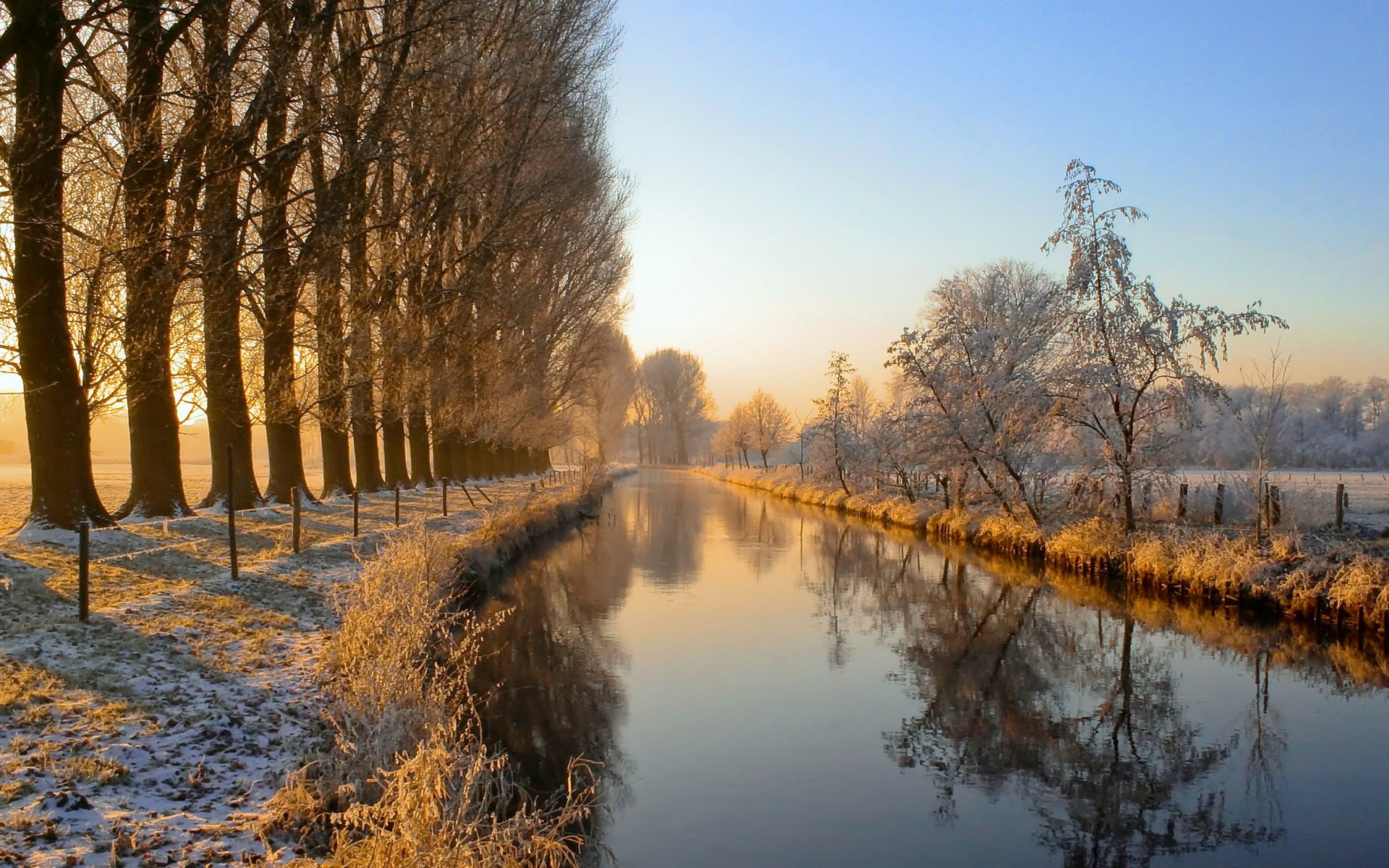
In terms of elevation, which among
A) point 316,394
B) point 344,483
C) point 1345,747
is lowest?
point 1345,747

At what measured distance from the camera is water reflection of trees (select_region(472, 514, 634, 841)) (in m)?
8.00

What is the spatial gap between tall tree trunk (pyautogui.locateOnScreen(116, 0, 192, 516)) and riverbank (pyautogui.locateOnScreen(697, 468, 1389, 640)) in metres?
16.4

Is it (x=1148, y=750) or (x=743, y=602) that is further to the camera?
(x=743, y=602)

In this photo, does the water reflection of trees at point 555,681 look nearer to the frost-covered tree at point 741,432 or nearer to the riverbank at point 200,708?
the riverbank at point 200,708

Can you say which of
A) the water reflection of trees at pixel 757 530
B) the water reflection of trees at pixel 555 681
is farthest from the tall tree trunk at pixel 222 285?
the water reflection of trees at pixel 757 530

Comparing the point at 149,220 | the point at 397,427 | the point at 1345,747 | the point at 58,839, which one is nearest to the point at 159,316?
the point at 149,220

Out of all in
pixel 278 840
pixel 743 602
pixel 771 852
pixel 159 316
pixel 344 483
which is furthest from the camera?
Result: pixel 344 483

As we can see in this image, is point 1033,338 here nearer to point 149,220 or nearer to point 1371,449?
point 149,220

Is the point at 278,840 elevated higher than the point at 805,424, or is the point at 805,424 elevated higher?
the point at 805,424

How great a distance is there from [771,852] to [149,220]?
33.6ft

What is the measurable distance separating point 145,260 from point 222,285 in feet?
7.35

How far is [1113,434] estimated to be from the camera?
19.8 metres

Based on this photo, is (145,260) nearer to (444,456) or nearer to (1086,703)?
(1086,703)

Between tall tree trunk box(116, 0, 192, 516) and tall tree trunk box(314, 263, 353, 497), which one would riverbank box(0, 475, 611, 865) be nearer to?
tall tree trunk box(116, 0, 192, 516)
